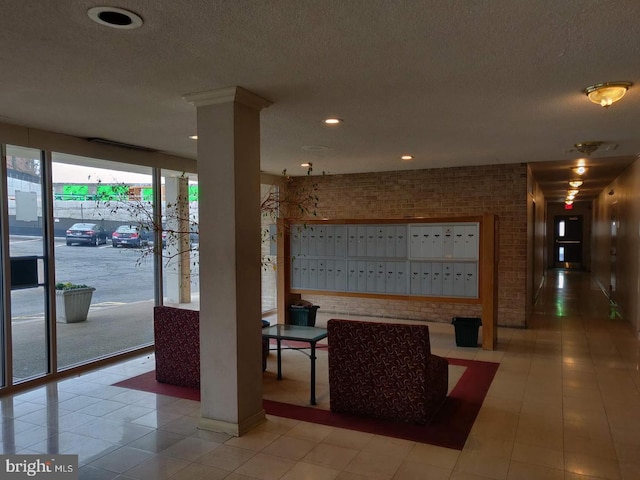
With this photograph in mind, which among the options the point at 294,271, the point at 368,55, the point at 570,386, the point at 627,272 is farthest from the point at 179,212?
the point at 627,272

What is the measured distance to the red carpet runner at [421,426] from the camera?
350cm

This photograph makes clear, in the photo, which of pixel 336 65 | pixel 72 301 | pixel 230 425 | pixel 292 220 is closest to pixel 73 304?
pixel 72 301

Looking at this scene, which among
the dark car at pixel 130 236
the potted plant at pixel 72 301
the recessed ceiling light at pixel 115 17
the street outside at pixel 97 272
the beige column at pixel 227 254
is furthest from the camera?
the dark car at pixel 130 236

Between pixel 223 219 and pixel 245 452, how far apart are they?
1.65 meters

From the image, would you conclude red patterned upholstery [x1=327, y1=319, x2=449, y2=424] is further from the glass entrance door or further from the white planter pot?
the white planter pot

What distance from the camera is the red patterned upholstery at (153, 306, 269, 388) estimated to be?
4.55 meters

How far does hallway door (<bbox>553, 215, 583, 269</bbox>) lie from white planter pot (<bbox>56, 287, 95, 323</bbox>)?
18.3 metres

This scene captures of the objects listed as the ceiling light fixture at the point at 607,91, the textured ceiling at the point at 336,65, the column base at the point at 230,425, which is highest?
the textured ceiling at the point at 336,65

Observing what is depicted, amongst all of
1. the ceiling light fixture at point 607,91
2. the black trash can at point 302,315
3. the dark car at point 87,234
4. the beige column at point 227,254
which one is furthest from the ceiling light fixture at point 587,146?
the dark car at point 87,234

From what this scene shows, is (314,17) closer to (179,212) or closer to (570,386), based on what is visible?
(570,386)

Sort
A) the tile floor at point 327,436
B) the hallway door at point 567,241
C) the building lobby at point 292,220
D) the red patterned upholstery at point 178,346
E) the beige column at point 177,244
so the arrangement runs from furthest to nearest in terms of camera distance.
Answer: the hallway door at point 567,241, the beige column at point 177,244, the red patterned upholstery at point 178,346, the tile floor at point 327,436, the building lobby at point 292,220

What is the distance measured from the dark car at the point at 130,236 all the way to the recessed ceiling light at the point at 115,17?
4.03 meters

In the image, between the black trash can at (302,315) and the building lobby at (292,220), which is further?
the black trash can at (302,315)

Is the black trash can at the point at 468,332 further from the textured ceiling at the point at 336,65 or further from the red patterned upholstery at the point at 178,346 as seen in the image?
the red patterned upholstery at the point at 178,346
